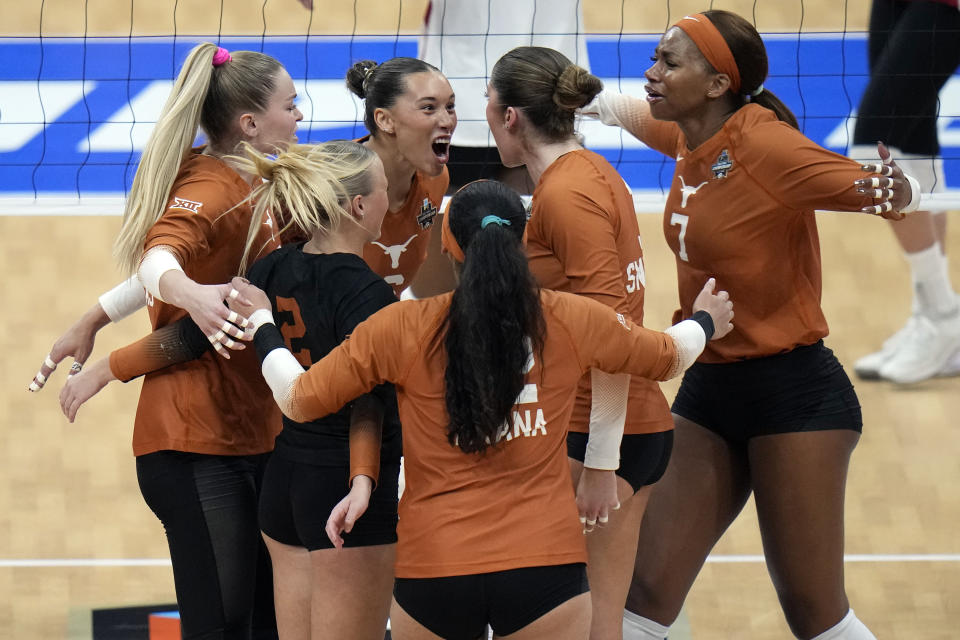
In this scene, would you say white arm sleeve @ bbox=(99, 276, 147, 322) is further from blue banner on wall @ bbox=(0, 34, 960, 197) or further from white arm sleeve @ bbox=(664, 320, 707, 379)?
blue banner on wall @ bbox=(0, 34, 960, 197)

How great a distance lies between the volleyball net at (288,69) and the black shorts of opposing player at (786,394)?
336 centimetres

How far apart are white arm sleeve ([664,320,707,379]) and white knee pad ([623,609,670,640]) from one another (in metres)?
0.92

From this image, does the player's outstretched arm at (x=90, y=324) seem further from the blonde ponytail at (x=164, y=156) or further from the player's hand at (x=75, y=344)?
the blonde ponytail at (x=164, y=156)

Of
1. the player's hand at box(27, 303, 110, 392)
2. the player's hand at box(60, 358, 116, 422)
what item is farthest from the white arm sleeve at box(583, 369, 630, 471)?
the player's hand at box(27, 303, 110, 392)

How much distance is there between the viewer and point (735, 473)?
130 inches

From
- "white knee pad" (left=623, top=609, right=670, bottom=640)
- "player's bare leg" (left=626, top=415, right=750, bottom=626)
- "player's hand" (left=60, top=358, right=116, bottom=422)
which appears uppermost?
"player's hand" (left=60, top=358, right=116, bottom=422)

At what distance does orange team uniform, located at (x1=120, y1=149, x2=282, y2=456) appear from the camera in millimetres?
2889

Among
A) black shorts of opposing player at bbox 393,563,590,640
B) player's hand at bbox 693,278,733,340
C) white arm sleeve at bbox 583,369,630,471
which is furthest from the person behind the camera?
player's hand at bbox 693,278,733,340

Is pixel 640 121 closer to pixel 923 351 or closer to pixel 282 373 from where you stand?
pixel 282 373

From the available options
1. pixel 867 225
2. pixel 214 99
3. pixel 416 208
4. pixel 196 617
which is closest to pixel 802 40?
pixel 867 225

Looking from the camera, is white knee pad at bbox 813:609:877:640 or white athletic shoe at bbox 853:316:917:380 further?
white athletic shoe at bbox 853:316:917:380

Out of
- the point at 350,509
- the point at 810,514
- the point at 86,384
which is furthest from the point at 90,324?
the point at 810,514

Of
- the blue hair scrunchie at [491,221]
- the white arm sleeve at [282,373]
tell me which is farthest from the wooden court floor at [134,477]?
the blue hair scrunchie at [491,221]

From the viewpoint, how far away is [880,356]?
5.59 m
